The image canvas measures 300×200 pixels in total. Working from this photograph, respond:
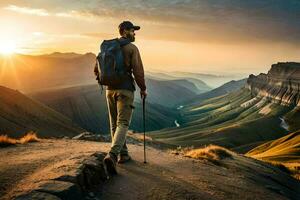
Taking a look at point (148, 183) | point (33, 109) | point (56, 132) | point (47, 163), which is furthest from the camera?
point (33, 109)

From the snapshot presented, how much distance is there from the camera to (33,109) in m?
132

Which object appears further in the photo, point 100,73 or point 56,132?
point 56,132

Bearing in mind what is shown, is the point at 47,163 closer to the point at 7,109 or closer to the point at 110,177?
the point at 110,177

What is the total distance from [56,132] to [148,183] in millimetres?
107139

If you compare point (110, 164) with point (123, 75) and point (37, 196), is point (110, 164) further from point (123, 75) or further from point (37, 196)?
point (37, 196)

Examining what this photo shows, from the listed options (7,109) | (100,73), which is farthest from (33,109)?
(100,73)

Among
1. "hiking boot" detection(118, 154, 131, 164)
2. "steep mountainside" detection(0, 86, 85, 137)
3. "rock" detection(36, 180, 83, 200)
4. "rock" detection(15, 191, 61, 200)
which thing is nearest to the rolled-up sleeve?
"hiking boot" detection(118, 154, 131, 164)

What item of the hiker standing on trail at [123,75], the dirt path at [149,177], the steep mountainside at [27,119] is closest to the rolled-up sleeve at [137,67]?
the hiker standing on trail at [123,75]

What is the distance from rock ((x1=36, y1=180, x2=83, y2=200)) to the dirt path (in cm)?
35

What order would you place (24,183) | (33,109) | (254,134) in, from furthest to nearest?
1. (254,134)
2. (33,109)
3. (24,183)

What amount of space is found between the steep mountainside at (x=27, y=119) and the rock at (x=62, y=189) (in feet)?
305

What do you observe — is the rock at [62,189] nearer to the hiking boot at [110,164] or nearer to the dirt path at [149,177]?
the dirt path at [149,177]

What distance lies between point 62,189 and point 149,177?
12.1ft

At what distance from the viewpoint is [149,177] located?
1147 centimetres
